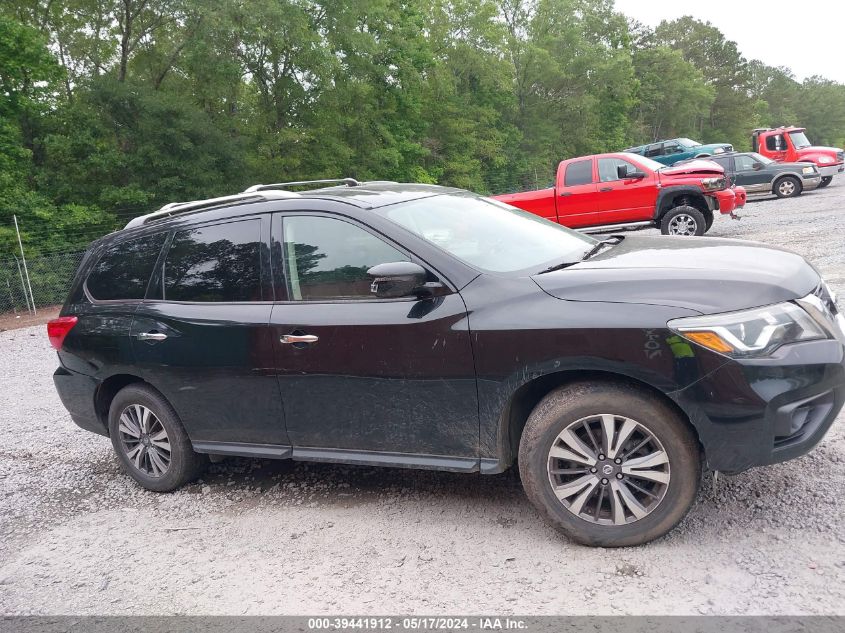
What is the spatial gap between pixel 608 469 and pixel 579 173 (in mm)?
12623

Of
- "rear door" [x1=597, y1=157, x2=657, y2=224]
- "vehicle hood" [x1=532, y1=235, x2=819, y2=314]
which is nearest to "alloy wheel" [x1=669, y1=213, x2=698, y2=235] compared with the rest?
"rear door" [x1=597, y1=157, x2=657, y2=224]

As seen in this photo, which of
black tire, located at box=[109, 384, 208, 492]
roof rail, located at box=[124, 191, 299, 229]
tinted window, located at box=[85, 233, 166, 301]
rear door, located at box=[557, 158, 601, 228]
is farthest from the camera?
rear door, located at box=[557, 158, 601, 228]

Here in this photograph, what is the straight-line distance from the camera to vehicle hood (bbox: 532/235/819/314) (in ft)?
10.3

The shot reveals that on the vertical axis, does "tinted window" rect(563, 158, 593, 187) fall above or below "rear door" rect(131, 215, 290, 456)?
above

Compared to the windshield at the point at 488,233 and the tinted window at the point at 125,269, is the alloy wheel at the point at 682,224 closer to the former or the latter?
the windshield at the point at 488,233

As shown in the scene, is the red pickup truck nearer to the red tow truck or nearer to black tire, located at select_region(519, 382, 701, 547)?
black tire, located at select_region(519, 382, 701, 547)

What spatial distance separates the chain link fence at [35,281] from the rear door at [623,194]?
12164 millimetres

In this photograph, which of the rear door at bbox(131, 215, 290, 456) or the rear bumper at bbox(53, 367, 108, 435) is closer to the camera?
the rear door at bbox(131, 215, 290, 456)

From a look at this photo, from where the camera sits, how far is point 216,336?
4.25 m

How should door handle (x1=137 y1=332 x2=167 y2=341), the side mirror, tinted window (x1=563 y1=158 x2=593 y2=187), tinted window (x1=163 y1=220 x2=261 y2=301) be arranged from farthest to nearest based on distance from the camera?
1. tinted window (x1=563 y1=158 x2=593 y2=187)
2. door handle (x1=137 y1=332 x2=167 y2=341)
3. tinted window (x1=163 y1=220 x2=261 y2=301)
4. the side mirror

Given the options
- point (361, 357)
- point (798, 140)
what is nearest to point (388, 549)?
point (361, 357)

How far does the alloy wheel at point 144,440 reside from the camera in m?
4.72

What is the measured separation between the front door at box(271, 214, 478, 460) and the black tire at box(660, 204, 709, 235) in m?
11.1

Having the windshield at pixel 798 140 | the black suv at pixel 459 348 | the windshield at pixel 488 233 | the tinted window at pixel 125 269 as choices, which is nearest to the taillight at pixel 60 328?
the black suv at pixel 459 348
